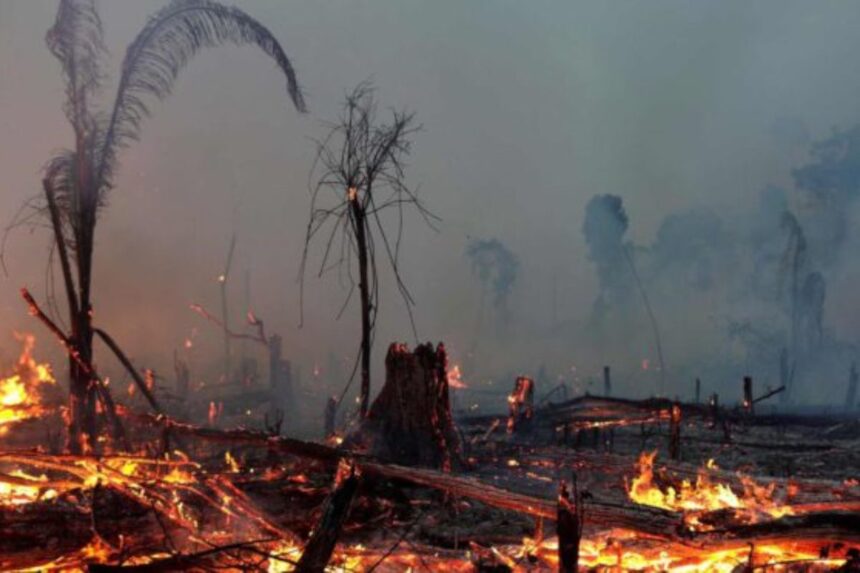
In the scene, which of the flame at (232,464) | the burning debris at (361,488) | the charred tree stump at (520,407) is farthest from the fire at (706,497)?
the charred tree stump at (520,407)

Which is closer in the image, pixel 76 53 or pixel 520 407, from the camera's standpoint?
pixel 76 53

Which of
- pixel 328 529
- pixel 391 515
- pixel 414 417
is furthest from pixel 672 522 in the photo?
pixel 414 417

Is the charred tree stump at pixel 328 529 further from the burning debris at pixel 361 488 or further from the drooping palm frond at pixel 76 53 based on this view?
the drooping palm frond at pixel 76 53

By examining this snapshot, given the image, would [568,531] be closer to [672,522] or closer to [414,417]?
[672,522]

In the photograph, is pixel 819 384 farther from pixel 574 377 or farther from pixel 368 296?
pixel 368 296

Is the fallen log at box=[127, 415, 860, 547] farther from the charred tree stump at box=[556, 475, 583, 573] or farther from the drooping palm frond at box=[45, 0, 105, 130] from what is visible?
the drooping palm frond at box=[45, 0, 105, 130]

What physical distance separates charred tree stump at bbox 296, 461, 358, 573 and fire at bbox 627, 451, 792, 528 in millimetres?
3100

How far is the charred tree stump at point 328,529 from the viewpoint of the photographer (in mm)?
4543

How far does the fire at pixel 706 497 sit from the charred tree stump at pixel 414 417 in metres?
3.41

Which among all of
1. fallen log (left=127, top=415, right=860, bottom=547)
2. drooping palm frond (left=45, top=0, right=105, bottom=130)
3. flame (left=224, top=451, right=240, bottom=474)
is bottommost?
flame (left=224, top=451, right=240, bottom=474)

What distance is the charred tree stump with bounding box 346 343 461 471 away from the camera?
10.8 meters

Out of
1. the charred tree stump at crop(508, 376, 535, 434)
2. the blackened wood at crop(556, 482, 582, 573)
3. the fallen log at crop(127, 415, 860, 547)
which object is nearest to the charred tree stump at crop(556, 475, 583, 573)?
the blackened wood at crop(556, 482, 582, 573)

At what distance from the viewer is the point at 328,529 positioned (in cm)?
468

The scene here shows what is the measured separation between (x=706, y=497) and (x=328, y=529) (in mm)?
4945
